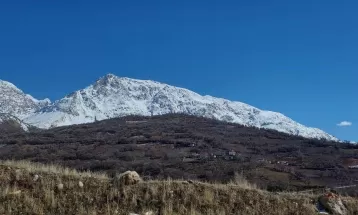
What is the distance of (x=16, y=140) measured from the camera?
142m

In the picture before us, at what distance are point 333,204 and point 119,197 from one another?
7.12 m

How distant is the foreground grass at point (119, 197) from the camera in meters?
14.2

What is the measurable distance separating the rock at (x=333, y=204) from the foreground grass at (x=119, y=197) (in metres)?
0.53

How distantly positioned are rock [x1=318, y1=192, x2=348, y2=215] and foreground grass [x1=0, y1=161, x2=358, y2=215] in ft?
1.75

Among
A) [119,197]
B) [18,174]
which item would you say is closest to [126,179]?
[119,197]

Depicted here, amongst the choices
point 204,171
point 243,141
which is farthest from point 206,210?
point 243,141

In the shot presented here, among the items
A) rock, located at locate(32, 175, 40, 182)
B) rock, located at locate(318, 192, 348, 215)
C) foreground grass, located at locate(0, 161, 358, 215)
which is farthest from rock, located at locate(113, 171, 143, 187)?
rock, located at locate(318, 192, 348, 215)

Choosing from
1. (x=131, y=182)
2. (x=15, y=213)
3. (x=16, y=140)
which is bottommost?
(x=15, y=213)

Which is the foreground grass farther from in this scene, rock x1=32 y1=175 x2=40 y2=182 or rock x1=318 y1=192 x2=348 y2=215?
rock x1=318 y1=192 x2=348 y2=215

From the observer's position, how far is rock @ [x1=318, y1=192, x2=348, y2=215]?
651 inches

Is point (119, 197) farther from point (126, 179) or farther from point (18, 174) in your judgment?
point (18, 174)

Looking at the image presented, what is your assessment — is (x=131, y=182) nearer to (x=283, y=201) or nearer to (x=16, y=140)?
(x=283, y=201)

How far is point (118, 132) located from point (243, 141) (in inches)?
1705

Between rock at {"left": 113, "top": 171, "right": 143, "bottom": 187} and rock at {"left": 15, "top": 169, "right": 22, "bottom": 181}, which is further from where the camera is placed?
rock at {"left": 113, "top": 171, "right": 143, "bottom": 187}
